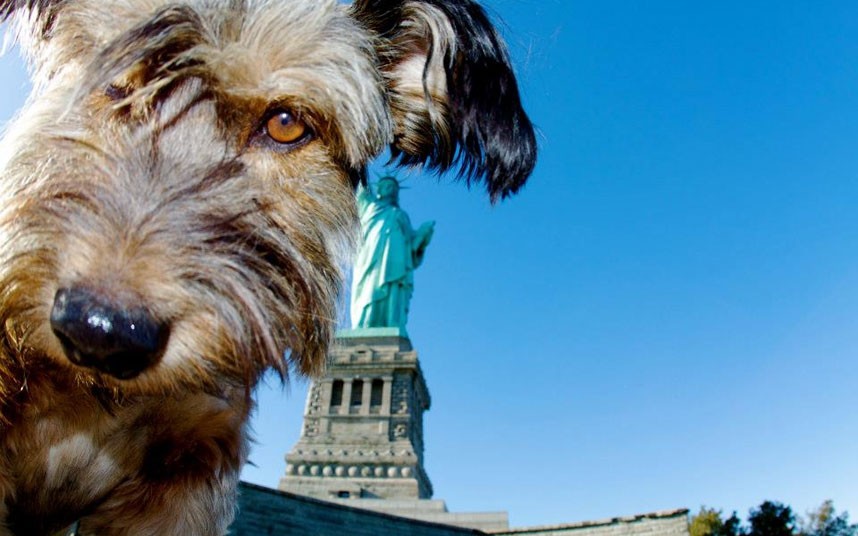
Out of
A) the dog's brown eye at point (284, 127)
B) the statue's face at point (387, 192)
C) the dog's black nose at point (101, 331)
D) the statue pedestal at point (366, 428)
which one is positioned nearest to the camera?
the dog's black nose at point (101, 331)

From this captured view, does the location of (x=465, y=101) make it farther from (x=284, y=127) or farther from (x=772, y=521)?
(x=772, y=521)

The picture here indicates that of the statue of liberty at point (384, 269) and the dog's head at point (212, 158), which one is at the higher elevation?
the statue of liberty at point (384, 269)

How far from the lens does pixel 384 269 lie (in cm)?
3872

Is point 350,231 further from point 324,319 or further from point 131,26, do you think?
point 131,26

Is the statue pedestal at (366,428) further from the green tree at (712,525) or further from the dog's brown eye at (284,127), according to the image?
→ the dog's brown eye at (284,127)

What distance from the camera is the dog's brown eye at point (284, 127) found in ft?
Result: 7.13

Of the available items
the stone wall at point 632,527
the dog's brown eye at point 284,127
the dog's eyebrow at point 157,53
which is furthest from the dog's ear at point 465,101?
the stone wall at point 632,527

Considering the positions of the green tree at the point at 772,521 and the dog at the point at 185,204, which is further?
the green tree at the point at 772,521

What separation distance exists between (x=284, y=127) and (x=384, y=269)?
36.6 m

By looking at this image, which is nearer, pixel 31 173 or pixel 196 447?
pixel 31 173

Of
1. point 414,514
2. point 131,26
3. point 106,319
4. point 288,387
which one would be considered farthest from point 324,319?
point 414,514

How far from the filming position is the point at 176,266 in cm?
156

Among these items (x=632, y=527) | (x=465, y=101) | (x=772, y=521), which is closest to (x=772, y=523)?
(x=772, y=521)

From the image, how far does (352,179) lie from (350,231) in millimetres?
210
